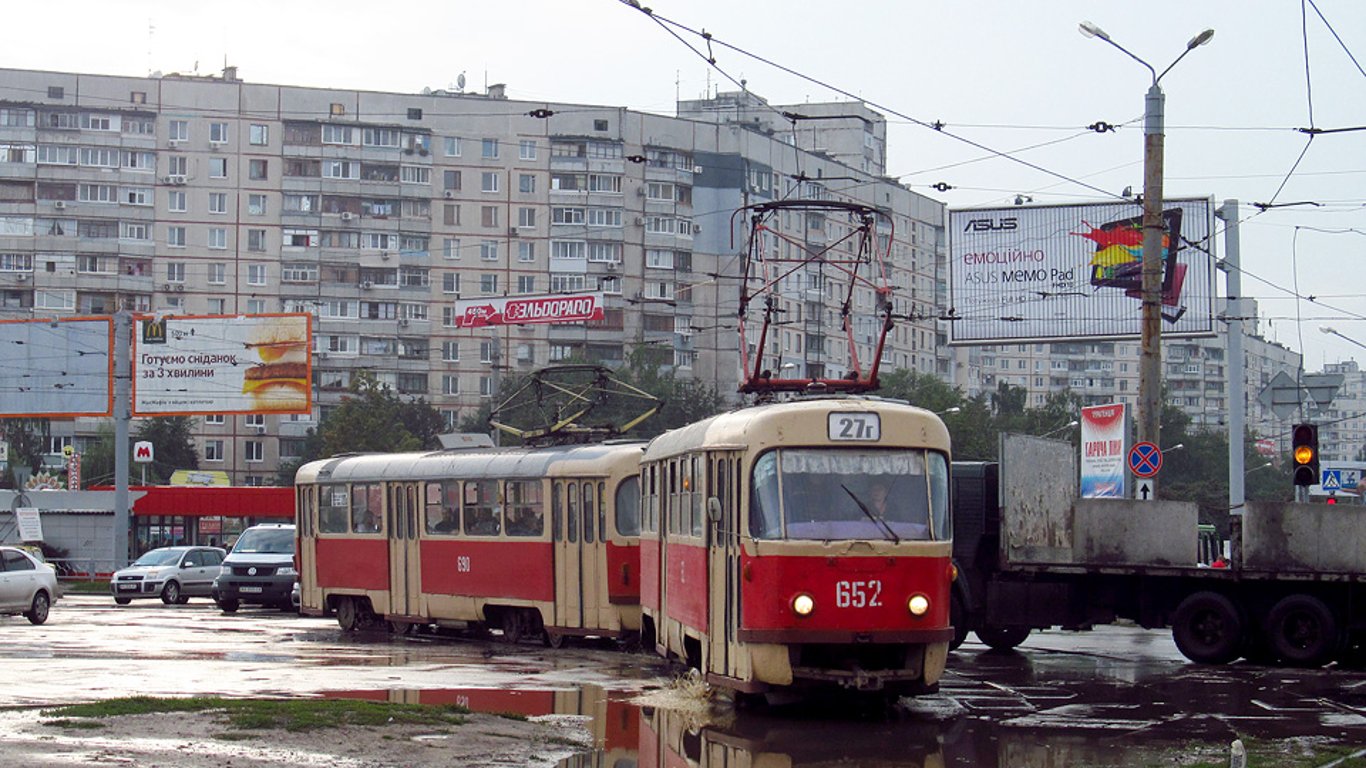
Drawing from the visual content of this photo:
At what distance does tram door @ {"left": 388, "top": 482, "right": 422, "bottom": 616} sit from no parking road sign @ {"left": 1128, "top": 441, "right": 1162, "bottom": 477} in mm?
10095

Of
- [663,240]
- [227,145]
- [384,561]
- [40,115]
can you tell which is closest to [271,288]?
[227,145]

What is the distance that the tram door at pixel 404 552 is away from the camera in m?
26.4

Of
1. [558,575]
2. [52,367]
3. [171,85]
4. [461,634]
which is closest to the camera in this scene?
[558,575]

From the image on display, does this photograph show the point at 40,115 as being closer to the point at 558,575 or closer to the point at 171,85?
the point at 171,85

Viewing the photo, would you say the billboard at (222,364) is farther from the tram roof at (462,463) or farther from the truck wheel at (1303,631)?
the truck wheel at (1303,631)

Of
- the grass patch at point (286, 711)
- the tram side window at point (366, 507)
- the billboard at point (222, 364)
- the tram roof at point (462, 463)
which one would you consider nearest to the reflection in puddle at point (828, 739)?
the grass patch at point (286, 711)

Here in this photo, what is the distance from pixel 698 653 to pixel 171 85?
72.5 m

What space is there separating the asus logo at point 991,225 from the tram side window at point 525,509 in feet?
70.2

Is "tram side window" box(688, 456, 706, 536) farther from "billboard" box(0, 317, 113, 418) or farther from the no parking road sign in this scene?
"billboard" box(0, 317, 113, 418)

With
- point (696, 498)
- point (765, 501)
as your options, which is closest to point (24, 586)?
point (696, 498)

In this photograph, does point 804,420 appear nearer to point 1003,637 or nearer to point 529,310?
point 1003,637

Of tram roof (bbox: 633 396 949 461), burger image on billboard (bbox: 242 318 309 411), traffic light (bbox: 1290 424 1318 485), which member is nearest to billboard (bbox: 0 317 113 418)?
burger image on billboard (bbox: 242 318 309 411)

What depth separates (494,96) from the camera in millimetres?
90062

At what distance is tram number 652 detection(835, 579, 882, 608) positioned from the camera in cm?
1414
